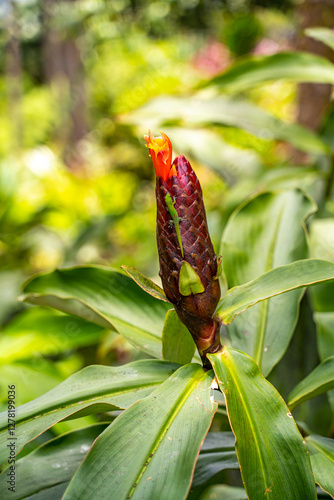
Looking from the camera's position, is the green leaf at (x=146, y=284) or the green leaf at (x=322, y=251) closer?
the green leaf at (x=146, y=284)

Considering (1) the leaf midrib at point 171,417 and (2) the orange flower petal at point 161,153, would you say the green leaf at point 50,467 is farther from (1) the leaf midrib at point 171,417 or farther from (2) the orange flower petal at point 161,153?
(2) the orange flower petal at point 161,153

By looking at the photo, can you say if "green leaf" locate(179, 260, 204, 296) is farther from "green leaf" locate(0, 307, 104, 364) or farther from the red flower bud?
"green leaf" locate(0, 307, 104, 364)

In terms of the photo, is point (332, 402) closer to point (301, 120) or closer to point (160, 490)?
point (160, 490)

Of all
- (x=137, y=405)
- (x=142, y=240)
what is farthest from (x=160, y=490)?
(x=142, y=240)

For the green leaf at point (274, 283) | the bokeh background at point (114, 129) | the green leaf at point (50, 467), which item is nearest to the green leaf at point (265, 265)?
the green leaf at point (274, 283)

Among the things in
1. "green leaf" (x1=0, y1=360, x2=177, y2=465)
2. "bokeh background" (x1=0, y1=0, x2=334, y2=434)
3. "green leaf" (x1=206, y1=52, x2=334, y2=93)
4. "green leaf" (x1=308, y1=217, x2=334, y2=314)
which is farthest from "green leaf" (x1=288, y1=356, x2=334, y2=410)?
"green leaf" (x1=206, y1=52, x2=334, y2=93)

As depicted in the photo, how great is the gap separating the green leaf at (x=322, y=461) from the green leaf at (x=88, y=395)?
0.19 meters

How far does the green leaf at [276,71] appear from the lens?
954 mm

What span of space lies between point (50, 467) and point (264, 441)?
291 millimetres

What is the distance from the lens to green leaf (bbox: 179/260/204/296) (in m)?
0.40

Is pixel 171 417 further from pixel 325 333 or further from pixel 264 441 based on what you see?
pixel 325 333

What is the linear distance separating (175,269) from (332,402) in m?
0.38

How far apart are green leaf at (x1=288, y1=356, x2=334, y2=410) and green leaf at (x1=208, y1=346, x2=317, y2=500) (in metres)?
0.08

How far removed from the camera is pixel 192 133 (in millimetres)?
1263
